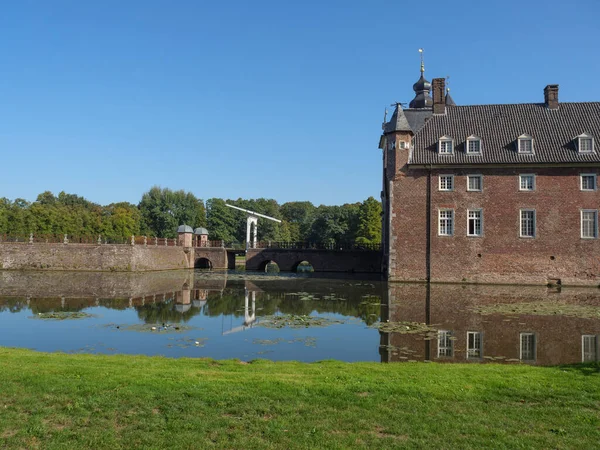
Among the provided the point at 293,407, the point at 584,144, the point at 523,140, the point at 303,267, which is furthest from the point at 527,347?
the point at 303,267

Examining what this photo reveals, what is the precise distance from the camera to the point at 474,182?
29.0 meters

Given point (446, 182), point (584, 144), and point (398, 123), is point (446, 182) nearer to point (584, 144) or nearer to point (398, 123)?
point (398, 123)

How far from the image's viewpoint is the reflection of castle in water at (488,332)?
10828 mm

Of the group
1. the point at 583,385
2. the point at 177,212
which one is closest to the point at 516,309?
the point at 583,385

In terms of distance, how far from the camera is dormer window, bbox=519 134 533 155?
28562mm

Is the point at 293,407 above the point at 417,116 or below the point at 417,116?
below

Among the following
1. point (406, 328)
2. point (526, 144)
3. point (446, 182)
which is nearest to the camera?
point (406, 328)

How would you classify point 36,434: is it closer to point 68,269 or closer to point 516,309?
point 516,309

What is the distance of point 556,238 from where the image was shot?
28.1m

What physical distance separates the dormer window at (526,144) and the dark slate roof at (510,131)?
11.5 inches

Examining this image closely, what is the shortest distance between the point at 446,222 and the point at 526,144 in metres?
6.11

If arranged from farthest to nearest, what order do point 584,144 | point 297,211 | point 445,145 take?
point 297,211
point 445,145
point 584,144

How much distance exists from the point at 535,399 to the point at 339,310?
12556 mm

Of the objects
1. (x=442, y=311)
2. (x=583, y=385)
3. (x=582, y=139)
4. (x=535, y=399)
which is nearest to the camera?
(x=535, y=399)
